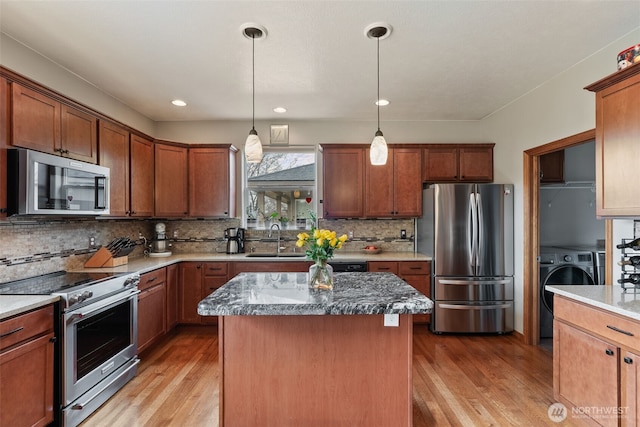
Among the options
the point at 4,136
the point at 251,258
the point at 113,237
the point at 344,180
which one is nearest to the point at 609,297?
the point at 344,180

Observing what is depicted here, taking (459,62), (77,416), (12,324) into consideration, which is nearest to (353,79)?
(459,62)

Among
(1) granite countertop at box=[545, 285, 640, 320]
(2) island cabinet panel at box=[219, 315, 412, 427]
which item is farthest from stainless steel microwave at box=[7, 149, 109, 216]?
(1) granite countertop at box=[545, 285, 640, 320]

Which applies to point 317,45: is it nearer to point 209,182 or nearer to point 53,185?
point 53,185

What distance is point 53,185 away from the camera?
2330 mm

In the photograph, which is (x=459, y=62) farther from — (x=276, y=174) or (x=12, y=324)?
Result: (x=12, y=324)

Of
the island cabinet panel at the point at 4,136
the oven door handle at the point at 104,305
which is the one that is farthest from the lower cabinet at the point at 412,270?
the island cabinet panel at the point at 4,136

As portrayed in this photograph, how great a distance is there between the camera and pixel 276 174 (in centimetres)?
462

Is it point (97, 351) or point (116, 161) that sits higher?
point (116, 161)

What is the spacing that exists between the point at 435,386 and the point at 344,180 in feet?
8.20

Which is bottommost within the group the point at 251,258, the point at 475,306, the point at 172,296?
the point at 475,306

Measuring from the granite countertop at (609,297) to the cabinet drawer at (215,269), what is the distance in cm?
321

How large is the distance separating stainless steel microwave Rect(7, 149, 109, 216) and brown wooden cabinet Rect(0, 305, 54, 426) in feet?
2.37

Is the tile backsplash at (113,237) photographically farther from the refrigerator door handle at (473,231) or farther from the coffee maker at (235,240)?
the refrigerator door handle at (473,231)

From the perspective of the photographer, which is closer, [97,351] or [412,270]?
[97,351]
